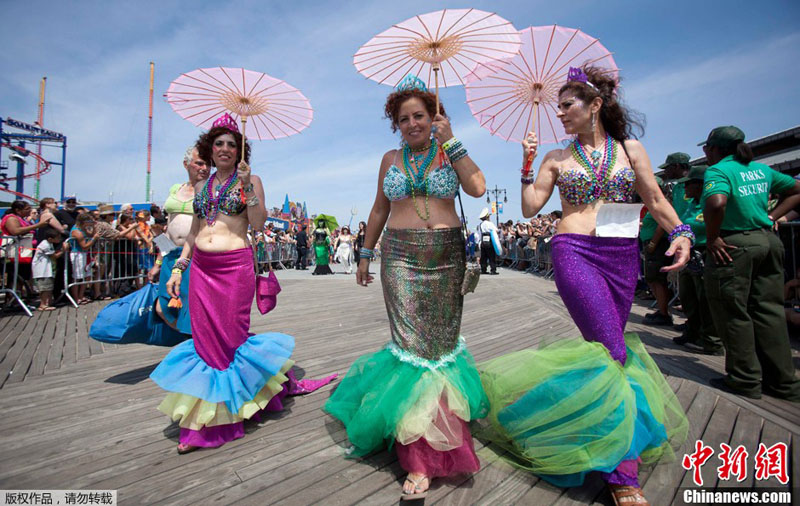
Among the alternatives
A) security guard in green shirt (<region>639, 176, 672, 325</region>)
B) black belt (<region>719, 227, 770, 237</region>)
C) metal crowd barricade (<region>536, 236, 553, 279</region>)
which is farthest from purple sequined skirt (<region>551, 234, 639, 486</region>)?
metal crowd barricade (<region>536, 236, 553, 279</region>)

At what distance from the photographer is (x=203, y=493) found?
1.97m

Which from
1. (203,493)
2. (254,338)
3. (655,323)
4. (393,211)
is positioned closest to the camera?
(203,493)

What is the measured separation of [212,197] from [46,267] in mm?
6569

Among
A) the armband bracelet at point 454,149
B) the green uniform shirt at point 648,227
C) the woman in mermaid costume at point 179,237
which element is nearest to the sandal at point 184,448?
the woman in mermaid costume at point 179,237

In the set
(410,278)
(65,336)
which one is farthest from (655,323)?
(65,336)

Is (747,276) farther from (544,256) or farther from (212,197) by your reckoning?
(544,256)

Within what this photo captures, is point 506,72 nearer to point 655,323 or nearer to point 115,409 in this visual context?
point 115,409

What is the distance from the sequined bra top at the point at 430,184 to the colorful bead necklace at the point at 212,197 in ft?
4.04

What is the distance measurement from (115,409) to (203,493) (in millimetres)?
1568

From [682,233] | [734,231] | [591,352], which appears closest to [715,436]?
[591,352]

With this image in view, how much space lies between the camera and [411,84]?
8.02 feet

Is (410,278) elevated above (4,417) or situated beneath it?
elevated above

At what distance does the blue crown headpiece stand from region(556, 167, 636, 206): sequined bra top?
105 cm

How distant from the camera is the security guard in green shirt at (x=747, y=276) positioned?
3.09 metres
